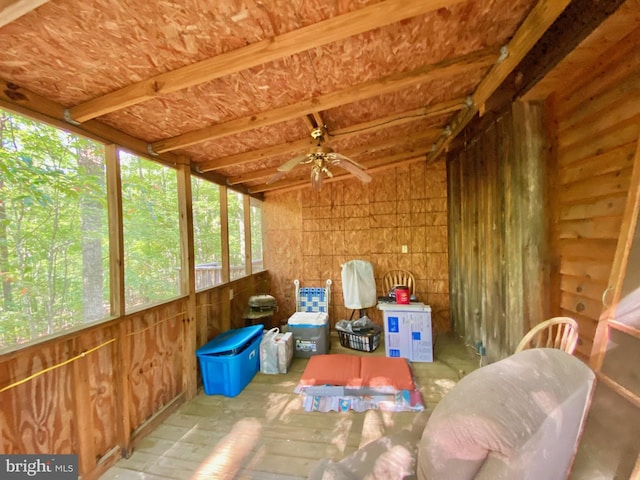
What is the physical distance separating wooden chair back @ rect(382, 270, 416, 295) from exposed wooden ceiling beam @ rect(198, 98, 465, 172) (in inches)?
96.3

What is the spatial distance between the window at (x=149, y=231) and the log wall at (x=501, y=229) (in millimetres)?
3173

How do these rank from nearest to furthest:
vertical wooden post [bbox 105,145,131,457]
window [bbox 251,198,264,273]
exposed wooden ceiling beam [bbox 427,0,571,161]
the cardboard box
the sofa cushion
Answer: the sofa cushion, exposed wooden ceiling beam [bbox 427,0,571,161], vertical wooden post [bbox 105,145,131,457], the cardboard box, window [bbox 251,198,264,273]

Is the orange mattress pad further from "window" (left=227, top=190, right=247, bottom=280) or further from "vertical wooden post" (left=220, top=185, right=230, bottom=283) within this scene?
"window" (left=227, top=190, right=247, bottom=280)

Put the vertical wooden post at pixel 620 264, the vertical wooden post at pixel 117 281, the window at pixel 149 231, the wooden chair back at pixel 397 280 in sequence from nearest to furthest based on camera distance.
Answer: the vertical wooden post at pixel 620 264
the vertical wooden post at pixel 117 281
the window at pixel 149 231
the wooden chair back at pixel 397 280

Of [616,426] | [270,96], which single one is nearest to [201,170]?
[270,96]

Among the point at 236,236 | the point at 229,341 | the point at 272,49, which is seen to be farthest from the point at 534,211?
the point at 236,236

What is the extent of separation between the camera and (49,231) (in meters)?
1.53

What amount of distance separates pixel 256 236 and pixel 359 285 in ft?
6.81

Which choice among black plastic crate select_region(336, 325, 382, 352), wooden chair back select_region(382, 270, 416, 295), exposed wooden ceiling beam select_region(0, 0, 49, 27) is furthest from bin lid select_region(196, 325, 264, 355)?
exposed wooden ceiling beam select_region(0, 0, 49, 27)

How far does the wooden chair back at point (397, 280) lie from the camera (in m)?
4.19

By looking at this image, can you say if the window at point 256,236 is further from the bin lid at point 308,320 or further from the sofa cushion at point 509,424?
the sofa cushion at point 509,424

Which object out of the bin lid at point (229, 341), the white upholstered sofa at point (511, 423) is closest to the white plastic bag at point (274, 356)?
the bin lid at point (229, 341)

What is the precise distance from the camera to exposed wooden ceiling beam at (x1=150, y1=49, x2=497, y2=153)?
1750 millimetres

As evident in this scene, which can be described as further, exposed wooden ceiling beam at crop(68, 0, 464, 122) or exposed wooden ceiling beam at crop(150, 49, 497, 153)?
exposed wooden ceiling beam at crop(150, 49, 497, 153)
